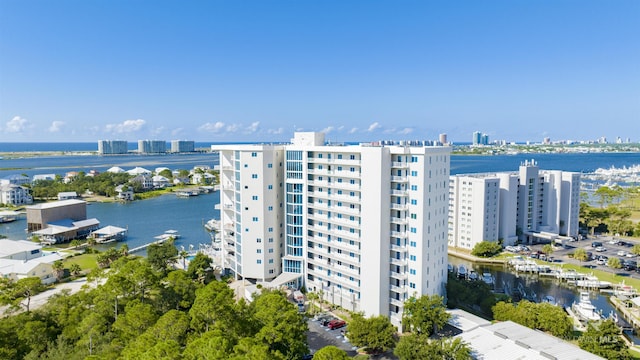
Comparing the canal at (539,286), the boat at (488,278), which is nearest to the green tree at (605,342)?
the canal at (539,286)

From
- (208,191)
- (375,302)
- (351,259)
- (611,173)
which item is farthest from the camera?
(611,173)

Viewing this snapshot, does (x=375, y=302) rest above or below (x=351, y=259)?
below

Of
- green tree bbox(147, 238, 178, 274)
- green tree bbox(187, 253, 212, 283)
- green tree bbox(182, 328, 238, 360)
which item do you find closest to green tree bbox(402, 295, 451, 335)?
green tree bbox(182, 328, 238, 360)

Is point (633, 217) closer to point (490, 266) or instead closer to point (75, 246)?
point (490, 266)

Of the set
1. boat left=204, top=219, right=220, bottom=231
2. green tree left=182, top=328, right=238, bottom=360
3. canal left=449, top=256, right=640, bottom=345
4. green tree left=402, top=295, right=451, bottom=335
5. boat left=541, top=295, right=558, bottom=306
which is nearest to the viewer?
green tree left=182, top=328, right=238, bottom=360

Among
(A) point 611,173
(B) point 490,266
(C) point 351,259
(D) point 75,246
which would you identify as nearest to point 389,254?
(C) point 351,259

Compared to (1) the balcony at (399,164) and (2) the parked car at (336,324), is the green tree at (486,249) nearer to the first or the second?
(1) the balcony at (399,164)

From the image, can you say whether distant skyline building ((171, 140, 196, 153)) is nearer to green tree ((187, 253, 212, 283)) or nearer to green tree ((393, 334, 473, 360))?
green tree ((187, 253, 212, 283))
